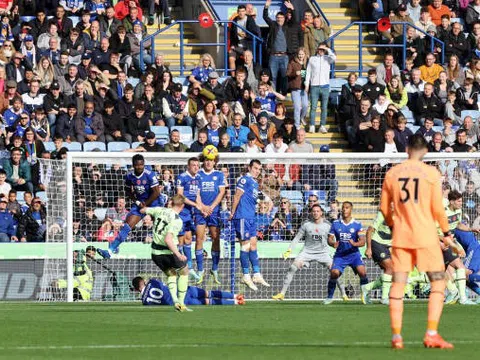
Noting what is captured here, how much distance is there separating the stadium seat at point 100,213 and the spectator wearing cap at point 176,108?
4543 mm

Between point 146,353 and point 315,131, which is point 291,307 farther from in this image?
point 315,131

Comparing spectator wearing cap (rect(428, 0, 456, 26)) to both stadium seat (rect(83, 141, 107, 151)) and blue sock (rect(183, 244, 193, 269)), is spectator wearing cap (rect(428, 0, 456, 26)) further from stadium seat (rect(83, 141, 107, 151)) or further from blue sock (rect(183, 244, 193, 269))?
blue sock (rect(183, 244, 193, 269))

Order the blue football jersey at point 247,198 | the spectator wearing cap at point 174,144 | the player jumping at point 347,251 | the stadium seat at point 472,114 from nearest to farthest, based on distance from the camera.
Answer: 1. the player jumping at point 347,251
2. the blue football jersey at point 247,198
3. the spectator wearing cap at point 174,144
4. the stadium seat at point 472,114

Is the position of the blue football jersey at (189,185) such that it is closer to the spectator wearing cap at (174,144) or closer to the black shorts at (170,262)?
the spectator wearing cap at (174,144)

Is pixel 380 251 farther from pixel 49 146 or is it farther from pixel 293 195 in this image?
pixel 49 146

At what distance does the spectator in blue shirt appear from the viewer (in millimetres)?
27658

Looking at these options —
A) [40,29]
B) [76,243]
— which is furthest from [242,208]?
[40,29]

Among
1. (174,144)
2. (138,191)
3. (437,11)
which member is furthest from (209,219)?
(437,11)

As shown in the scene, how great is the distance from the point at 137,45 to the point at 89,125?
3613 mm

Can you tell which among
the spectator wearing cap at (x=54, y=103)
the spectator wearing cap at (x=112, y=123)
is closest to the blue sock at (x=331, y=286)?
the spectator wearing cap at (x=112, y=123)

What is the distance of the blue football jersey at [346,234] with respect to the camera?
72.0 feet

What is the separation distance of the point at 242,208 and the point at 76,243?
3010 millimetres

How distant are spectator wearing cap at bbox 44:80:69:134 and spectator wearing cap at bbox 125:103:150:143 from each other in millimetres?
1384

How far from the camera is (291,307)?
20.4 meters
